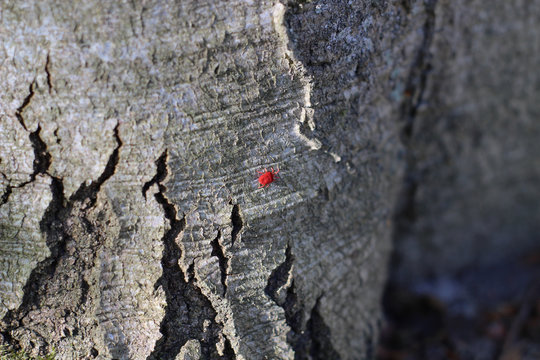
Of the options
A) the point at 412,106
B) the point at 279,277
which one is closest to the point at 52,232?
the point at 279,277

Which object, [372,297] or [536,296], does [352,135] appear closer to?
[372,297]

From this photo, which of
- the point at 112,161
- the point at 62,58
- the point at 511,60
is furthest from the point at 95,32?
the point at 511,60

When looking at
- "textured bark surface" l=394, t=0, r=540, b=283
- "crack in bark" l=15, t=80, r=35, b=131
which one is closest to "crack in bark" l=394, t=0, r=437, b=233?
"textured bark surface" l=394, t=0, r=540, b=283

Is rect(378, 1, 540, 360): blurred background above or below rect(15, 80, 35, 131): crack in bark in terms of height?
below

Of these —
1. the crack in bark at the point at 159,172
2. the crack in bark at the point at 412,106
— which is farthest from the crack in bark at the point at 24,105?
the crack in bark at the point at 412,106

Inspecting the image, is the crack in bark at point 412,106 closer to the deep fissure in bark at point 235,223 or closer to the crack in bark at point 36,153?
the deep fissure in bark at point 235,223

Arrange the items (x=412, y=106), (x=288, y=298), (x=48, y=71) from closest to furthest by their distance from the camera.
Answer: (x=48, y=71) < (x=288, y=298) < (x=412, y=106)

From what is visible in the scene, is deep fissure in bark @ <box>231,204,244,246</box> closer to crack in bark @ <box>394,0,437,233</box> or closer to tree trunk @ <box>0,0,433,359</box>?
tree trunk @ <box>0,0,433,359</box>

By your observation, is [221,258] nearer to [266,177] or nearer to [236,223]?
[236,223]
